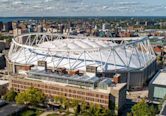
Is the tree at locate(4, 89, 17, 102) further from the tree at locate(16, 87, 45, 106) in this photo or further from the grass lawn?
the grass lawn

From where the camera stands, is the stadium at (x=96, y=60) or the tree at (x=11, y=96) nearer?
the tree at (x=11, y=96)

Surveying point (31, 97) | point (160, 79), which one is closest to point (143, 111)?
point (160, 79)

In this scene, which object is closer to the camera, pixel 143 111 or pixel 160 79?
pixel 143 111

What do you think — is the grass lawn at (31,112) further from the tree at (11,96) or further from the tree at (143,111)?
the tree at (143,111)

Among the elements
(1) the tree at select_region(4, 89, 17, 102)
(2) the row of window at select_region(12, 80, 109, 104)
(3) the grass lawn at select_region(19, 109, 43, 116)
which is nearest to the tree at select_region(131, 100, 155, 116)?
(2) the row of window at select_region(12, 80, 109, 104)

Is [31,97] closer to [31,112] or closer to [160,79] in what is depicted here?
[31,112]

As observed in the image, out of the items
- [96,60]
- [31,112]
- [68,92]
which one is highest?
[96,60]

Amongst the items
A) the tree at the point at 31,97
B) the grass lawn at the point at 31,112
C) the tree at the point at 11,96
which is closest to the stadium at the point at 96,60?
the tree at the point at 11,96

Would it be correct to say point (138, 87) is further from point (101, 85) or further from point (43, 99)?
point (43, 99)

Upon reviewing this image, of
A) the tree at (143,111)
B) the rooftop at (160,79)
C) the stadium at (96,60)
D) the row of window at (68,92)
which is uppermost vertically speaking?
the stadium at (96,60)

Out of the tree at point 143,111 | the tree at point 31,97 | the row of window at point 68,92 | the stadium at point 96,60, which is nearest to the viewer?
the tree at point 143,111
